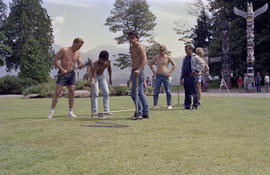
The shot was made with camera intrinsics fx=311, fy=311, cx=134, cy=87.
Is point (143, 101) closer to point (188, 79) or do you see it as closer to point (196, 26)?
point (188, 79)

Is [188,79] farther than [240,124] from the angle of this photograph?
Yes

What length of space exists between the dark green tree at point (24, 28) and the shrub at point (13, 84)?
61.5 feet

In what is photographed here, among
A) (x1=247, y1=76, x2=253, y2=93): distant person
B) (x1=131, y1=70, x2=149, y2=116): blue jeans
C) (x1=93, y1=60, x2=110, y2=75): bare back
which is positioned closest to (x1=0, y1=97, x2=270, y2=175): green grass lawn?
(x1=131, y1=70, x2=149, y2=116): blue jeans

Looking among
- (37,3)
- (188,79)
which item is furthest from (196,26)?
(188,79)

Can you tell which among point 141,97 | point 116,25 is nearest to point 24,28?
point 116,25

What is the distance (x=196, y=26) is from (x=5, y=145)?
49.7m

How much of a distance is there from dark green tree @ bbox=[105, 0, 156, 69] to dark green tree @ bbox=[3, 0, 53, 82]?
1167cm

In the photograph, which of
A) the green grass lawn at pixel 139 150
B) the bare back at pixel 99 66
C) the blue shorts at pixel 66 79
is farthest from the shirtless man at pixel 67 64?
the green grass lawn at pixel 139 150

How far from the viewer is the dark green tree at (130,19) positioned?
180ft

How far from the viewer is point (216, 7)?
48438mm

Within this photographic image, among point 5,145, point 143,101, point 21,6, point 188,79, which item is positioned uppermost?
point 21,6

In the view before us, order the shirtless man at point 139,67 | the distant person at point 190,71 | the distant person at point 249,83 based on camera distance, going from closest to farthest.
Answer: the shirtless man at point 139,67 → the distant person at point 190,71 → the distant person at point 249,83

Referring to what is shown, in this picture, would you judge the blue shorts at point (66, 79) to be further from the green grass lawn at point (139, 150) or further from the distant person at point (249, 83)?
the distant person at point (249, 83)

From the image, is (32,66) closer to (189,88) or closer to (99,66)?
(189,88)
